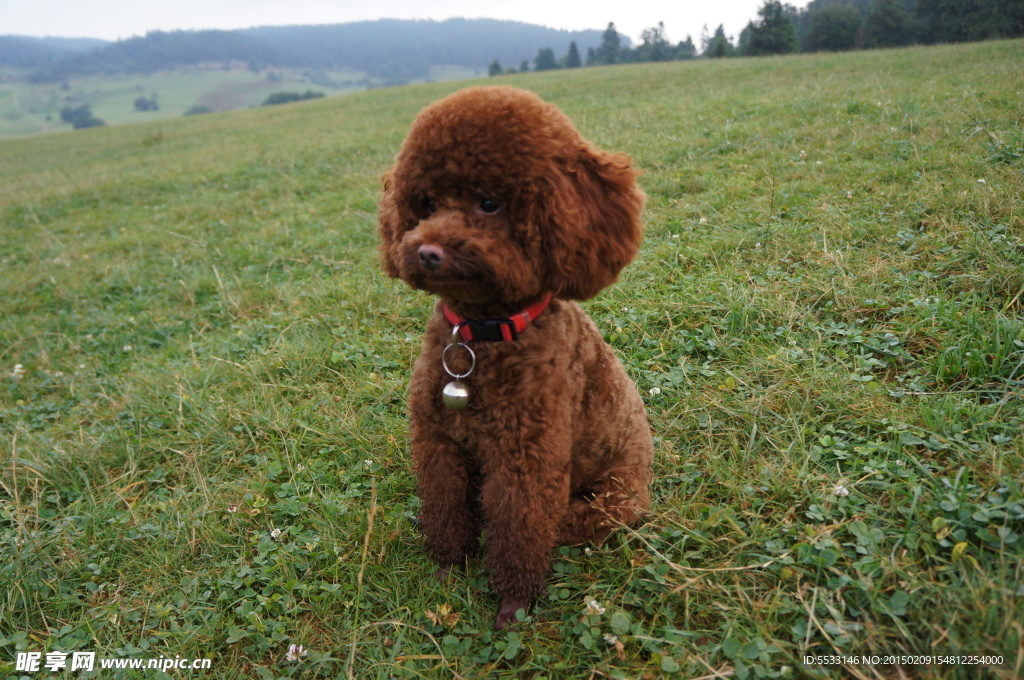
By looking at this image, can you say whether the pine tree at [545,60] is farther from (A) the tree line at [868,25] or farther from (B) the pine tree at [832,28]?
(B) the pine tree at [832,28]

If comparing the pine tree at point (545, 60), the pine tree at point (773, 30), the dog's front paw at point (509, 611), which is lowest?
the dog's front paw at point (509, 611)

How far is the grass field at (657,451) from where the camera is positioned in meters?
2.02

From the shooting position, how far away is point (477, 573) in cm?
246

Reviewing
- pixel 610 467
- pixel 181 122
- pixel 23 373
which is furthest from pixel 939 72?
pixel 181 122

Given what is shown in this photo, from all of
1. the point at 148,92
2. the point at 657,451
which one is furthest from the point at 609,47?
the point at 148,92

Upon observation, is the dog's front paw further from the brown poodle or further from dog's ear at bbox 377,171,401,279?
dog's ear at bbox 377,171,401,279

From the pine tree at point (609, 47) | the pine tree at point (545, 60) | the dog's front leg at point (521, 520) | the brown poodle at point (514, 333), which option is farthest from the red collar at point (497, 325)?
the pine tree at point (545, 60)

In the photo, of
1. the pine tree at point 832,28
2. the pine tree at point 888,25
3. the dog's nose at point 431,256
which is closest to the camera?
the dog's nose at point 431,256

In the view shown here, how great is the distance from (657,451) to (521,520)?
104cm

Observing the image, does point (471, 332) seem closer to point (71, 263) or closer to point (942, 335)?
point (942, 335)

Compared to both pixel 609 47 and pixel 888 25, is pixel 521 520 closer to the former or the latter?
pixel 888 25

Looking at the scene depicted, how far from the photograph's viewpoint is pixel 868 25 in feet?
65.7

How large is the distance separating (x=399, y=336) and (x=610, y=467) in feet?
7.21

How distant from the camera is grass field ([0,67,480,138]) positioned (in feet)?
360
